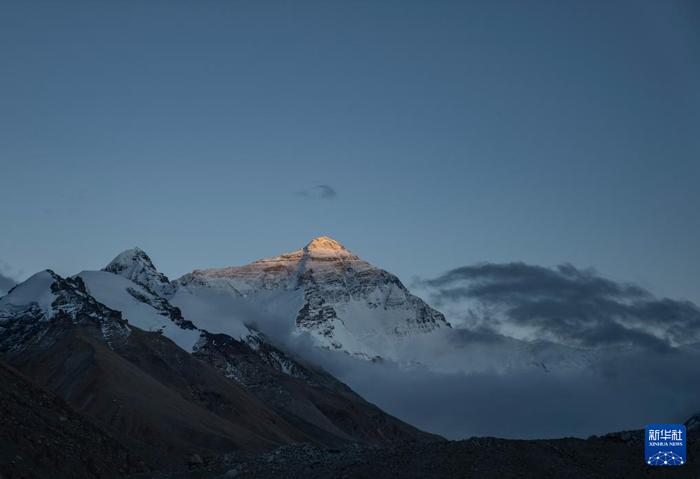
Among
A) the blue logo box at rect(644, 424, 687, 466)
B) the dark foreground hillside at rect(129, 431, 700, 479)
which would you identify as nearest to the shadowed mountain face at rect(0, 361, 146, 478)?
the dark foreground hillside at rect(129, 431, 700, 479)

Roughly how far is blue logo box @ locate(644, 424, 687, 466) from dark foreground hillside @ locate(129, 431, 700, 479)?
1.40 metres

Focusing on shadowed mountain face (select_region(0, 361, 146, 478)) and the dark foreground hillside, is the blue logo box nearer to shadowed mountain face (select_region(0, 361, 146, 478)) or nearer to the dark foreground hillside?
the dark foreground hillside

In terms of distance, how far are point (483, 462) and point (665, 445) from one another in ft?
32.8

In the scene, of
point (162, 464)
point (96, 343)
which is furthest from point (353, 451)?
point (96, 343)

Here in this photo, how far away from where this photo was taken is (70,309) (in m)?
198

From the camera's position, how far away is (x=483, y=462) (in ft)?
195

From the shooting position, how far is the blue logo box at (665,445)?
176 ft

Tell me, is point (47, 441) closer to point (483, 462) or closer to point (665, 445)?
point (483, 462)

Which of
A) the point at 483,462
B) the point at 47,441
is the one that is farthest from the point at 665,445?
the point at 47,441

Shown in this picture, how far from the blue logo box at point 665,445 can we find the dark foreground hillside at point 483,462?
4.60 ft

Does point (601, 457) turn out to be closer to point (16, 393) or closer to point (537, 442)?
point (537, 442)

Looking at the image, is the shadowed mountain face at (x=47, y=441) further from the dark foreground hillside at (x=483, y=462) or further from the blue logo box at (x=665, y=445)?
the blue logo box at (x=665, y=445)

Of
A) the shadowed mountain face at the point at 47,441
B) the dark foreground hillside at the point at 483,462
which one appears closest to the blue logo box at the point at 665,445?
the dark foreground hillside at the point at 483,462

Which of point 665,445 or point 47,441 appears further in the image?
point 47,441
